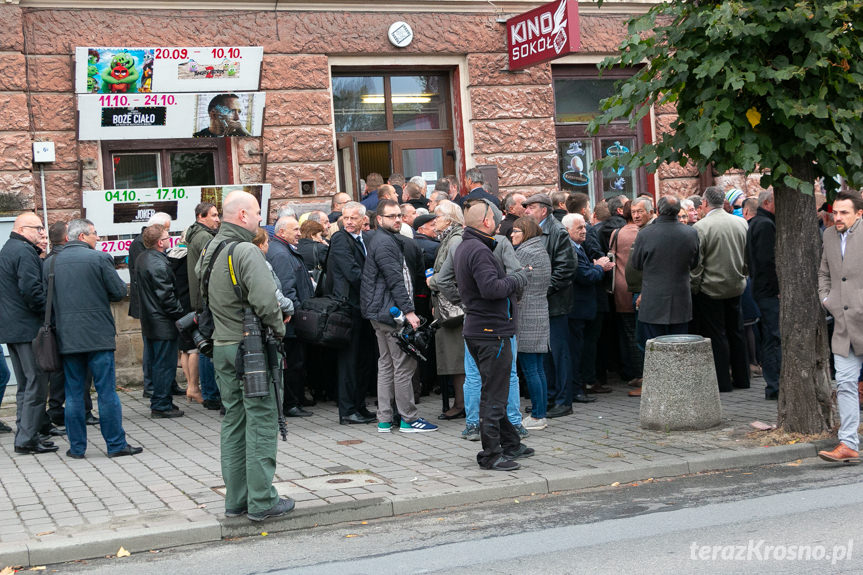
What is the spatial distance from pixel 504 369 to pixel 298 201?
6.79 meters

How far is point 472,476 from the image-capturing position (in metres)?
7.76

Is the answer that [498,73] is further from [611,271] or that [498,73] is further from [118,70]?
[118,70]

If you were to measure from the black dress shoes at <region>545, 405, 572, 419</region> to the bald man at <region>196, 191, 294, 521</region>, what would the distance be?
3.93 metres

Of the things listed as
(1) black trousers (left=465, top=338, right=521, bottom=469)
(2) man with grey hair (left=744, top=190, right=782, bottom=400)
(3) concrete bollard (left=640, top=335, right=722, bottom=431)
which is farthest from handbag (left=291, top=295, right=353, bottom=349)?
(2) man with grey hair (left=744, top=190, right=782, bottom=400)

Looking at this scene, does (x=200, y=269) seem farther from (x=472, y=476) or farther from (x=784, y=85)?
(x=784, y=85)

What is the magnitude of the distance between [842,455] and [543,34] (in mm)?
7899

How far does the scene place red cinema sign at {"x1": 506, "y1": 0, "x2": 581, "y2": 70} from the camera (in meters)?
13.1

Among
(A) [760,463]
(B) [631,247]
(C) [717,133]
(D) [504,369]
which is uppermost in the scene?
(C) [717,133]

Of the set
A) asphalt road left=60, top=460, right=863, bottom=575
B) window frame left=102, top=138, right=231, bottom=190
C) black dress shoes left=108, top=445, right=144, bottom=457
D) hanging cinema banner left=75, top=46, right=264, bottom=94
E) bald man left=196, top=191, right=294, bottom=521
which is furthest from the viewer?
window frame left=102, top=138, right=231, bottom=190

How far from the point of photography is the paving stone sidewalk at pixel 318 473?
21.9 feet

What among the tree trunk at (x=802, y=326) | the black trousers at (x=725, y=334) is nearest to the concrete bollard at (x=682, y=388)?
the tree trunk at (x=802, y=326)

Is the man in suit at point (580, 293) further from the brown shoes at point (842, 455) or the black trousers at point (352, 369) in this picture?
the brown shoes at point (842, 455)

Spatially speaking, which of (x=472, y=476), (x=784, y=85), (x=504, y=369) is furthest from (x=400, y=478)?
(x=784, y=85)

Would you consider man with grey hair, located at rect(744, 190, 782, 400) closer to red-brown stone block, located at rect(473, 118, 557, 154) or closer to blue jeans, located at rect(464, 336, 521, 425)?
blue jeans, located at rect(464, 336, 521, 425)
